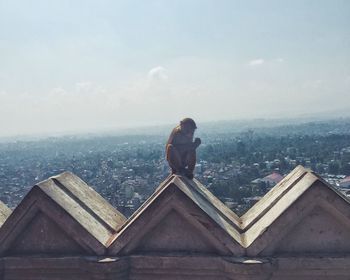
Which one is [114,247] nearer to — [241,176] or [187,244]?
[187,244]

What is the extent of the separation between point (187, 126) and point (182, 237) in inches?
41.8

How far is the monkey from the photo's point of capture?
4.22 m

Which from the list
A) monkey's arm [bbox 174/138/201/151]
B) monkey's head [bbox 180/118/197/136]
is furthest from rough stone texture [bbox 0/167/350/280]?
monkey's head [bbox 180/118/197/136]

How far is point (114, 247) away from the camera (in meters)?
3.82

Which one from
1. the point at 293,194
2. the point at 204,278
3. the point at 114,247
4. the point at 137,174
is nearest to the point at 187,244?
the point at 204,278

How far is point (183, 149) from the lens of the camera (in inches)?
170

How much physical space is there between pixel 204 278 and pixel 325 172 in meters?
85.7

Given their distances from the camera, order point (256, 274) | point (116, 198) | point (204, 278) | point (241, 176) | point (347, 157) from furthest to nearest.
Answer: point (347, 157)
point (241, 176)
point (116, 198)
point (204, 278)
point (256, 274)

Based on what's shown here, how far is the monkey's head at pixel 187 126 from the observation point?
174 inches

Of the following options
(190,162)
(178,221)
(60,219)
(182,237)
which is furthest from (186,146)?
(60,219)

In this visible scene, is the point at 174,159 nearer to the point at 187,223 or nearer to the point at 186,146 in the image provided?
the point at 186,146

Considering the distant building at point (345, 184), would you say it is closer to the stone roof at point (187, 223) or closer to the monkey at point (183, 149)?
the monkey at point (183, 149)

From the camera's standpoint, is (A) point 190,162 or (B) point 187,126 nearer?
(A) point 190,162

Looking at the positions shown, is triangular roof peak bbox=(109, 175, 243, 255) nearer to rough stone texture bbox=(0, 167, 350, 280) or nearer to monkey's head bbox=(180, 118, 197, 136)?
rough stone texture bbox=(0, 167, 350, 280)
